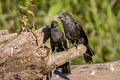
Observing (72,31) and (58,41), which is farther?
(72,31)

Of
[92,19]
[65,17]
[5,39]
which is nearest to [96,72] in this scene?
[65,17]

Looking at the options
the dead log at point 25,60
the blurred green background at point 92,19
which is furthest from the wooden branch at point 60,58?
the blurred green background at point 92,19

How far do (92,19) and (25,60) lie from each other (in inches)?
183

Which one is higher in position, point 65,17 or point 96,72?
point 65,17

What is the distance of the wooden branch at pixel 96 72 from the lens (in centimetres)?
704

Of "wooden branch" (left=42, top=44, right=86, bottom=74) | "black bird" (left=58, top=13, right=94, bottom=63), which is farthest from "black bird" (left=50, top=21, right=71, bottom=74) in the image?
"black bird" (left=58, top=13, right=94, bottom=63)

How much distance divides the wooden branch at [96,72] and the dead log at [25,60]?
828 millimetres

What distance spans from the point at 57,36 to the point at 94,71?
78 cm

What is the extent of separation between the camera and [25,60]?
6.10 m

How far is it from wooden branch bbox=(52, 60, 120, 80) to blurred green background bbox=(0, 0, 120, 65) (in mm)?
3018

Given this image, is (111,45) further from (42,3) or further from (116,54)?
(42,3)

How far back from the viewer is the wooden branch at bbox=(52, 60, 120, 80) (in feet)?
23.1

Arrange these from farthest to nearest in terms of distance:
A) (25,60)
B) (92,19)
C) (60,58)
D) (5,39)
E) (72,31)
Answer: (92,19)
(72,31)
(5,39)
(60,58)
(25,60)

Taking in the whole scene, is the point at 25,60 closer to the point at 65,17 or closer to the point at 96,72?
the point at 96,72
